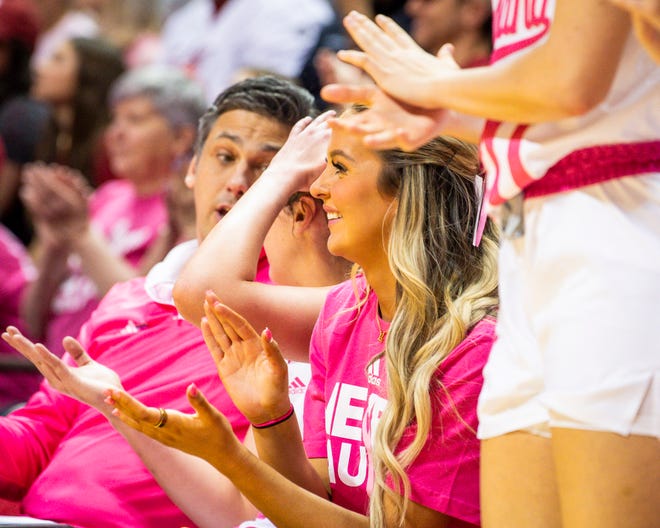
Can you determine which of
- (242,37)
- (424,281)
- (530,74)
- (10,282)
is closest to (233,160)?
(424,281)

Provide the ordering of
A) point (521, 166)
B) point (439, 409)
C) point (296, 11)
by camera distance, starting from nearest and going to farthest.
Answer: point (521, 166), point (439, 409), point (296, 11)

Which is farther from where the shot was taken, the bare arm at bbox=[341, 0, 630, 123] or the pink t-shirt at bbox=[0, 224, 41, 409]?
the pink t-shirt at bbox=[0, 224, 41, 409]

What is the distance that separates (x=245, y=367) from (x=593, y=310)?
726 millimetres

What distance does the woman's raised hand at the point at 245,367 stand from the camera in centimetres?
168

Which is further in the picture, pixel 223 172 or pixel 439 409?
pixel 223 172

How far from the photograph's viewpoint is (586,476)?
1.12m

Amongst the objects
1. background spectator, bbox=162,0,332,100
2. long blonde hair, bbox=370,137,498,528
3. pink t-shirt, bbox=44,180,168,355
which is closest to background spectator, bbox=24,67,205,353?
pink t-shirt, bbox=44,180,168,355

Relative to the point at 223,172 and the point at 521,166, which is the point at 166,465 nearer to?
the point at 223,172

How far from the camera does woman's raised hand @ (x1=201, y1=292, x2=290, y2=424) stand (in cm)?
168

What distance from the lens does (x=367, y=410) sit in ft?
5.66

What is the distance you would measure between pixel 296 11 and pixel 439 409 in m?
3.11

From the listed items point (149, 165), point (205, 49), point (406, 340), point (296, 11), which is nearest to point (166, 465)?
point (406, 340)

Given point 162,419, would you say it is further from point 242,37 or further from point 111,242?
point 242,37

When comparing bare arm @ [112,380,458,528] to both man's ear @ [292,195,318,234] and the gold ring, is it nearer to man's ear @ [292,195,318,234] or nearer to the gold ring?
the gold ring
